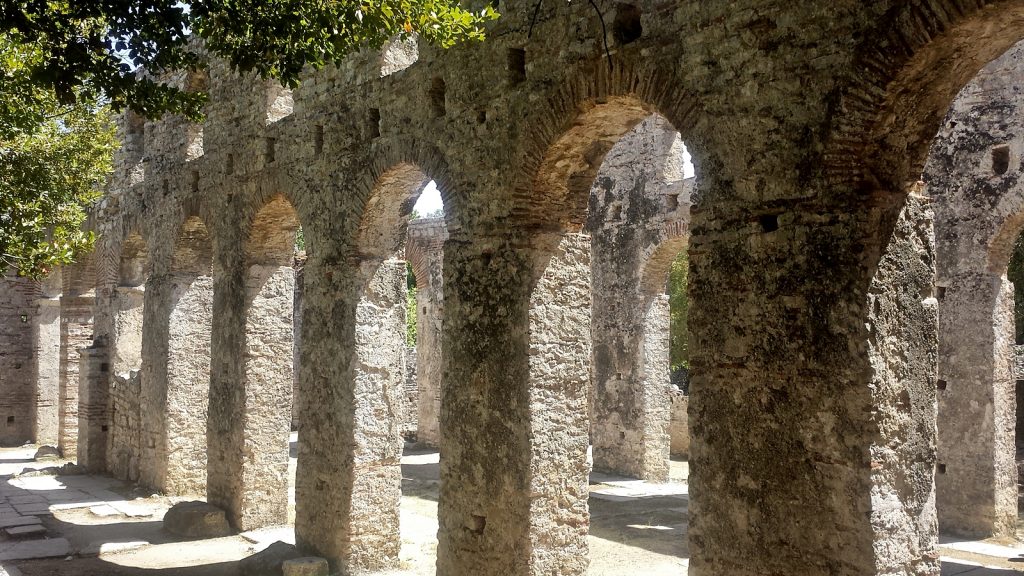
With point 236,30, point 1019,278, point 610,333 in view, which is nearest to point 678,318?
point 1019,278

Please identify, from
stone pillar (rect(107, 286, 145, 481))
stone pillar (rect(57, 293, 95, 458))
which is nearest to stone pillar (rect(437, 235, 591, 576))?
stone pillar (rect(107, 286, 145, 481))

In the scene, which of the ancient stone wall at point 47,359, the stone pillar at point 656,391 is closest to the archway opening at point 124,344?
the ancient stone wall at point 47,359

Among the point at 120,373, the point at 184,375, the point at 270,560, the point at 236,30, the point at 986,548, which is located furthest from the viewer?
the point at 120,373

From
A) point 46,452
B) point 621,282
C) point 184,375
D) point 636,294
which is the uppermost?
point 621,282

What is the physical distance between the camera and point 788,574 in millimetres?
4578

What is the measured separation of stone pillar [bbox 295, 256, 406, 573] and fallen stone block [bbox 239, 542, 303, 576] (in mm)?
199

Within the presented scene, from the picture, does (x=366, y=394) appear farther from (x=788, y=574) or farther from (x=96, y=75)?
(x=788, y=574)

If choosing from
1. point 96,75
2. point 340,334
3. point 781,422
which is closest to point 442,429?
point 340,334

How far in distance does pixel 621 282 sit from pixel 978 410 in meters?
5.48

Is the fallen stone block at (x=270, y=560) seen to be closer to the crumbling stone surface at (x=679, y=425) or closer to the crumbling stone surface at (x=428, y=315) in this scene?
the crumbling stone surface at (x=428, y=315)

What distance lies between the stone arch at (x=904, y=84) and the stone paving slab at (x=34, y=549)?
8.67 meters

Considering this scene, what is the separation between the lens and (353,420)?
324 inches

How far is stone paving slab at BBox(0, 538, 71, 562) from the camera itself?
29.9 ft

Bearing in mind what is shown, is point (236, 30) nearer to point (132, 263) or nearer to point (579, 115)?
point (579, 115)
